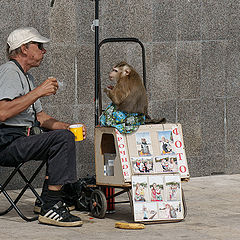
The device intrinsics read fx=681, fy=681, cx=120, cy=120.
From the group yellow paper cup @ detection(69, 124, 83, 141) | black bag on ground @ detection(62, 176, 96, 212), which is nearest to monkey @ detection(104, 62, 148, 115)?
yellow paper cup @ detection(69, 124, 83, 141)

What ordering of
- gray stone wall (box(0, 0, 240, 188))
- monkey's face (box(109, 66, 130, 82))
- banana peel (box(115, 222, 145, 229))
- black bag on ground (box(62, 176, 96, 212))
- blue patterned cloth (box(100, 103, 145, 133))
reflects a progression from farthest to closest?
gray stone wall (box(0, 0, 240, 188)) < black bag on ground (box(62, 176, 96, 212)) < monkey's face (box(109, 66, 130, 82)) < blue patterned cloth (box(100, 103, 145, 133)) < banana peel (box(115, 222, 145, 229))

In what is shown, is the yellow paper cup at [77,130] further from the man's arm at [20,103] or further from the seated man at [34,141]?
the man's arm at [20,103]

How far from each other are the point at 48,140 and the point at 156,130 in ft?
3.09

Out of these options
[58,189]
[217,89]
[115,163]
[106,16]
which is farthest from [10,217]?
[217,89]

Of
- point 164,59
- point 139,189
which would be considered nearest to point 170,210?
point 139,189

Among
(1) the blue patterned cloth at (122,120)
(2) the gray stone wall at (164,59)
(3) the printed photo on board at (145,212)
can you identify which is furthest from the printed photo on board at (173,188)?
(2) the gray stone wall at (164,59)

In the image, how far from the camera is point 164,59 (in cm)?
817

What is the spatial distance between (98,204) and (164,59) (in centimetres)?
278

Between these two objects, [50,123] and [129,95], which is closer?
[129,95]

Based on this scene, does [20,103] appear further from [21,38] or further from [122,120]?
[122,120]

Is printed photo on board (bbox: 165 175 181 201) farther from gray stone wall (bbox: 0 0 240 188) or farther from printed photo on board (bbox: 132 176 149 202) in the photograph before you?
gray stone wall (bbox: 0 0 240 188)

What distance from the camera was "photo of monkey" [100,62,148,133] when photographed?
571 cm

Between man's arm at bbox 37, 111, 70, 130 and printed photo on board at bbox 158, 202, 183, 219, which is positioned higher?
man's arm at bbox 37, 111, 70, 130

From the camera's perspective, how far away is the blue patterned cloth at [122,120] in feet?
18.7
